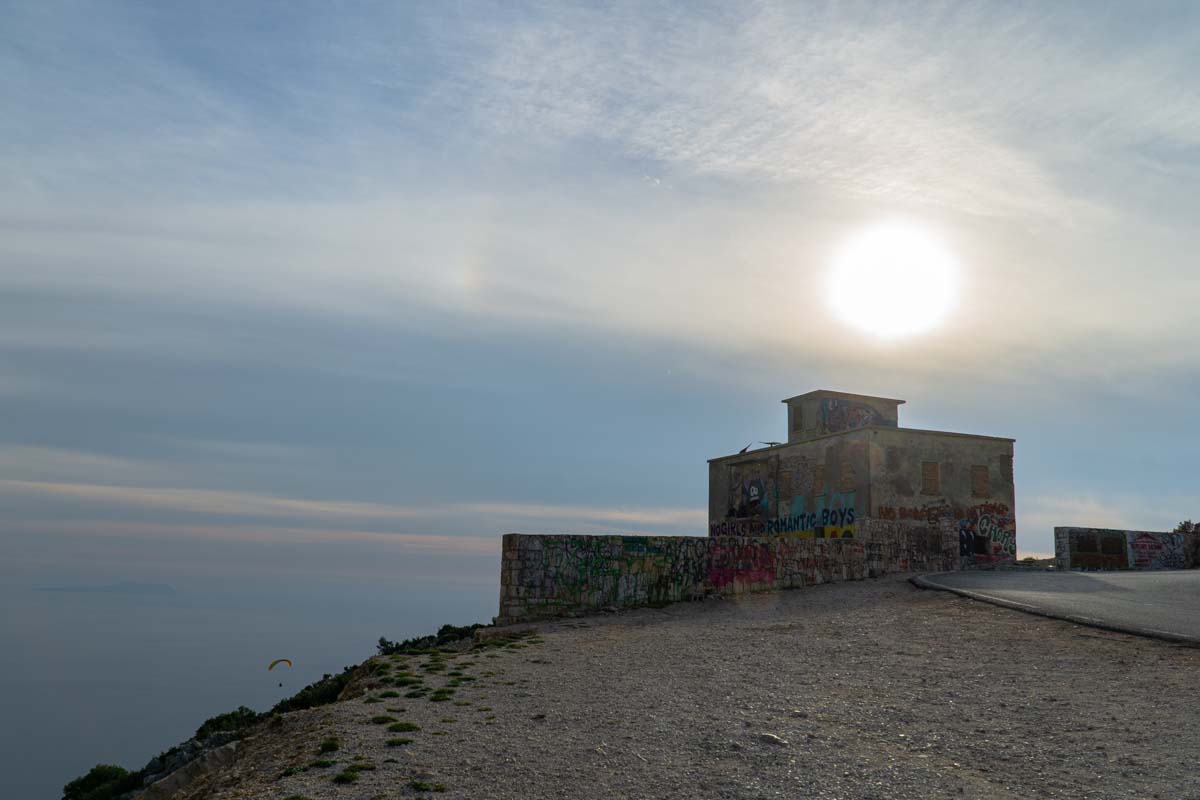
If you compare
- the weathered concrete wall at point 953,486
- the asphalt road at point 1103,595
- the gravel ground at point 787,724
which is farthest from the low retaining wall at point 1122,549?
the gravel ground at point 787,724

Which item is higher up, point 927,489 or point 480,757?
point 927,489

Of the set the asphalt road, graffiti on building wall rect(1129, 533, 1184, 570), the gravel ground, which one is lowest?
the gravel ground

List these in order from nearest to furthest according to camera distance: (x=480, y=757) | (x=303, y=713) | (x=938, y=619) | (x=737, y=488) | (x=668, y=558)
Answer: (x=480, y=757)
(x=303, y=713)
(x=938, y=619)
(x=668, y=558)
(x=737, y=488)

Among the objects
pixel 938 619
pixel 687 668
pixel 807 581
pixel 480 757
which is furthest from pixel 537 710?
pixel 807 581

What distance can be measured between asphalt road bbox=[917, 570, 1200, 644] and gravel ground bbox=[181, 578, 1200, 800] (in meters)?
0.69

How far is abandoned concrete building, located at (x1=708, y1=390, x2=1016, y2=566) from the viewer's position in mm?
33438

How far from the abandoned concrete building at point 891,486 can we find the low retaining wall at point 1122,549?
11.6 feet

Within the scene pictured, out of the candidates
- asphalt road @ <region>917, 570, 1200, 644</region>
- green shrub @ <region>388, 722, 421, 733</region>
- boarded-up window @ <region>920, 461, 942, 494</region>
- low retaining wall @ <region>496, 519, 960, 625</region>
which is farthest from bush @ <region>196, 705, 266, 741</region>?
boarded-up window @ <region>920, 461, 942, 494</region>

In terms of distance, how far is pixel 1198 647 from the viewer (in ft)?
41.9

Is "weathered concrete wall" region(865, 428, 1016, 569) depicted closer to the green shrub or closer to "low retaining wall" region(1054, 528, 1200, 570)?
"low retaining wall" region(1054, 528, 1200, 570)

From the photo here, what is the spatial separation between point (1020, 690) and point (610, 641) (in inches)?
304

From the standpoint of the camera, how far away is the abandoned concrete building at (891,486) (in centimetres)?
3344

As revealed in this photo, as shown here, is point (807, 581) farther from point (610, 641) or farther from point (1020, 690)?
point (1020, 690)

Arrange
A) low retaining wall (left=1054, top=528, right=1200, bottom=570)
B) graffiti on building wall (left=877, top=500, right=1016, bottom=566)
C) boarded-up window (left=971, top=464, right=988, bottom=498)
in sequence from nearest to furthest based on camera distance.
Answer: low retaining wall (left=1054, top=528, right=1200, bottom=570)
graffiti on building wall (left=877, top=500, right=1016, bottom=566)
boarded-up window (left=971, top=464, right=988, bottom=498)
